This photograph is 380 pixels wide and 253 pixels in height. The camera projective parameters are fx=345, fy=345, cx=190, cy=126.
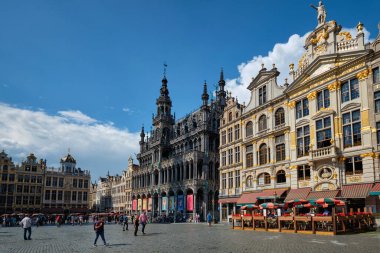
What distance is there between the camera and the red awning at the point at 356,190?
95.4ft

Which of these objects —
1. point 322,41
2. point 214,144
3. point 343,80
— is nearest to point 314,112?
point 343,80

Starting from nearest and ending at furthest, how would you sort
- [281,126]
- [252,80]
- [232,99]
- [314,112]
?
[314,112] < [281,126] < [252,80] < [232,99]

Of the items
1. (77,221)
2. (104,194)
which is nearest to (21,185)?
(104,194)

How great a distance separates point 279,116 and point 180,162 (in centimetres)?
2791

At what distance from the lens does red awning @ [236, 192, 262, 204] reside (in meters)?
41.9

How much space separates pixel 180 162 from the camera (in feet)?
213

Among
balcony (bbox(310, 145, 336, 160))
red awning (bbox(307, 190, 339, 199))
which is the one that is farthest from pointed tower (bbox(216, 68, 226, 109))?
red awning (bbox(307, 190, 339, 199))

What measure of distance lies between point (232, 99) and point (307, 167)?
59.9 ft

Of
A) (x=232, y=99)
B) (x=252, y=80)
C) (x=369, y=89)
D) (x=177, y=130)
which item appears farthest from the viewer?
(x=177, y=130)

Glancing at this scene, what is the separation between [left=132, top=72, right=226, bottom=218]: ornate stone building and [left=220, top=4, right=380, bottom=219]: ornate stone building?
15.7 m

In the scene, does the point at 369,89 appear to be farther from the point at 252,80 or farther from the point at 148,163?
the point at 148,163

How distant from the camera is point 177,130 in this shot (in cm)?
7456

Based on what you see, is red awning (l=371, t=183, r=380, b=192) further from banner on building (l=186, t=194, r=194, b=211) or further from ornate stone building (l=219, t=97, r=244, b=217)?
banner on building (l=186, t=194, r=194, b=211)

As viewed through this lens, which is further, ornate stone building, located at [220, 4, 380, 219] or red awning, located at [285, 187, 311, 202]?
red awning, located at [285, 187, 311, 202]
